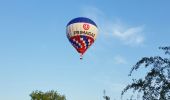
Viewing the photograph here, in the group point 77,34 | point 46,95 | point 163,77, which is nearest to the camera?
point 163,77

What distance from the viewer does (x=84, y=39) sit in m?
62.3

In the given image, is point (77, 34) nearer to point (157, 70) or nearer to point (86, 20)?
point (86, 20)

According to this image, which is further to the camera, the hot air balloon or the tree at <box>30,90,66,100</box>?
the tree at <box>30,90,66,100</box>

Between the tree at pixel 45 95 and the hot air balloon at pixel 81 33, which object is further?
the tree at pixel 45 95

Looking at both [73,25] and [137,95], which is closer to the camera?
[137,95]

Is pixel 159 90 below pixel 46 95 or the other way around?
below

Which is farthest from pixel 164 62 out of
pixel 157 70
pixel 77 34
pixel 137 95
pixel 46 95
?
pixel 46 95

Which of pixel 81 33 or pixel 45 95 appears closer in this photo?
pixel 81 33

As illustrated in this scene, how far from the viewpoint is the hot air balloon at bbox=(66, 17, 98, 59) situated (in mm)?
61531

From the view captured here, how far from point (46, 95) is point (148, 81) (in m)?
81.5

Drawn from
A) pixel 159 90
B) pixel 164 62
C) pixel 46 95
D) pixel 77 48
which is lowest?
pixel 159 90

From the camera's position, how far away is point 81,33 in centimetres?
6175

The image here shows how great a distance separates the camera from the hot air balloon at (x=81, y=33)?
202 feet

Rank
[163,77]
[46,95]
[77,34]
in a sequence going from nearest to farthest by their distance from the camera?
[163,77] → [77,34] → [46,95]
